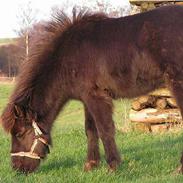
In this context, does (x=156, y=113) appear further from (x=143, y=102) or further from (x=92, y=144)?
(x=92, y=144)

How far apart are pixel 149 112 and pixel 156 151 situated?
3208 mm

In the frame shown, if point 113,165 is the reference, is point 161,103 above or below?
above

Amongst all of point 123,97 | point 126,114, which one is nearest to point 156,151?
point 123,97

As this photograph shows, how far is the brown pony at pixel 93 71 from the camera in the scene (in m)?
6.03

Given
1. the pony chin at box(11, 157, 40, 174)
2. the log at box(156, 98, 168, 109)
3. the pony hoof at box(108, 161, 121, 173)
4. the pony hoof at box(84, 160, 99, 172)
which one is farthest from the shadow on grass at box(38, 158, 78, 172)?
the log at box(156, 98, 168, 109)

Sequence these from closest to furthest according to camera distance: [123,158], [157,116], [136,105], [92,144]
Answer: [92,144]
[123,158]
[157,116]
[136,105]

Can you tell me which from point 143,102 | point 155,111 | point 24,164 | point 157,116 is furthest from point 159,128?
point 24,164

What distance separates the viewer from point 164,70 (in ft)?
19.6

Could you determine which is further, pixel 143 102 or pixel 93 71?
pixel 143 102

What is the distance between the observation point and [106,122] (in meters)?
6.17

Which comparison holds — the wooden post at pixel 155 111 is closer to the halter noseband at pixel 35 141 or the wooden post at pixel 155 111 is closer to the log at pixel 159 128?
the log at pixel 159 128

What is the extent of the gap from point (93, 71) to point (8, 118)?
4.63 ft

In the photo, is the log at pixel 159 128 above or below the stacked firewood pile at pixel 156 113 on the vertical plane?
below

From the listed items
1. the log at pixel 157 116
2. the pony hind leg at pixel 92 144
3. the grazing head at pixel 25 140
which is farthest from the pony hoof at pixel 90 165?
the log at pixel 157 116
